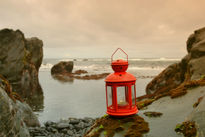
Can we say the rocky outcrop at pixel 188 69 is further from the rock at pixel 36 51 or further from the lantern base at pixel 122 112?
the rock at pixel 36 51

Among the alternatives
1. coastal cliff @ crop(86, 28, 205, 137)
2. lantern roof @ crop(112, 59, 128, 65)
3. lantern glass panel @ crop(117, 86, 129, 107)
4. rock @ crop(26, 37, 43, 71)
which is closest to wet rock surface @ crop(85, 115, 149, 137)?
coastal cliff @ crop(86, 28, 205, 137)

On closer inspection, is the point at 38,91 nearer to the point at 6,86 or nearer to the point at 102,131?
the point at 6,86

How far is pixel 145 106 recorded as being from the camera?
30.8ft

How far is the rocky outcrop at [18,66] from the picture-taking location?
2431 cm

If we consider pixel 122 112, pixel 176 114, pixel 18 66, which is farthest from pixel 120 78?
pixel 18 66

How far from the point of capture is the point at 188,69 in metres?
14.0

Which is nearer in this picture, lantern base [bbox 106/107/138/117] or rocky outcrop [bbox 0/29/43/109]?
lantern base [bbox 106/107/138/117]

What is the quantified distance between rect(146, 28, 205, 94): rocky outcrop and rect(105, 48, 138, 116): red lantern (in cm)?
437

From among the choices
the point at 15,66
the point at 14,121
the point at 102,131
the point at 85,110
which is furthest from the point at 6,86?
the point at 15,66

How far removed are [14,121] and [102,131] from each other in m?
3.28

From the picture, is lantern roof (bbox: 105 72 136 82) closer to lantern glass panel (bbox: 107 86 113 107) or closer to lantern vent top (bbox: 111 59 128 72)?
lantern vent top (bbox: 111 59 128 72)

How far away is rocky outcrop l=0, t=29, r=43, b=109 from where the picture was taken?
24.3m

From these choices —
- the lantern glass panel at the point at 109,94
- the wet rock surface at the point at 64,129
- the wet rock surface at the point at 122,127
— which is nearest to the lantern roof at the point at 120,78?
the lantern glass panel at the point at 109,94

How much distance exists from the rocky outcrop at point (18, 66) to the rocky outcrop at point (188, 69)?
14260mm
